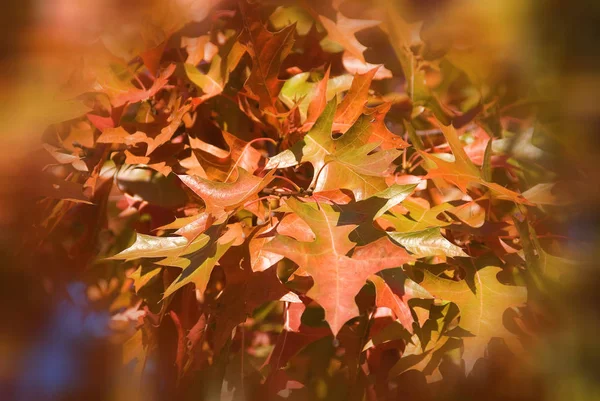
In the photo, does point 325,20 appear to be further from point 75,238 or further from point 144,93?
point 75,238

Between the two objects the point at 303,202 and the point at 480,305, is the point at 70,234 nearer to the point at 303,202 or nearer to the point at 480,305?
the point at 303,202

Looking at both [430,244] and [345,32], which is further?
[345,32]

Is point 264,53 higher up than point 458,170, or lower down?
higher up

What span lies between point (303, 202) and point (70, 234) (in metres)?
0.31

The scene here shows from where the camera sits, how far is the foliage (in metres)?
0.37

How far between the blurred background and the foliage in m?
0.02

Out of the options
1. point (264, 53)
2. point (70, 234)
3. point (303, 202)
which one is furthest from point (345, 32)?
point (70, 234)

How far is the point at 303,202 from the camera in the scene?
14.7 inches

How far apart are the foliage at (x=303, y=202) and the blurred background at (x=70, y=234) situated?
0.07 feet

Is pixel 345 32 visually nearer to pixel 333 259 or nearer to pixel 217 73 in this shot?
pixel 217 73

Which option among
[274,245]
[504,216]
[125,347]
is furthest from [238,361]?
[504,216]

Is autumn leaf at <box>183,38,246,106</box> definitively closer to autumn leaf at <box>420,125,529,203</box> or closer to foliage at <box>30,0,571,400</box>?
foliage at <box>30,0,571,400</box>

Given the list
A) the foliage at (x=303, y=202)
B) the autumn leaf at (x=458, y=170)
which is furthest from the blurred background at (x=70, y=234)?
the autumn leaf at (x=458, y=170)

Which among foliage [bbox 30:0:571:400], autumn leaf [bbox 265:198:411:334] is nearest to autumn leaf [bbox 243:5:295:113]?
foliage [bbox 30:0:571:400]
